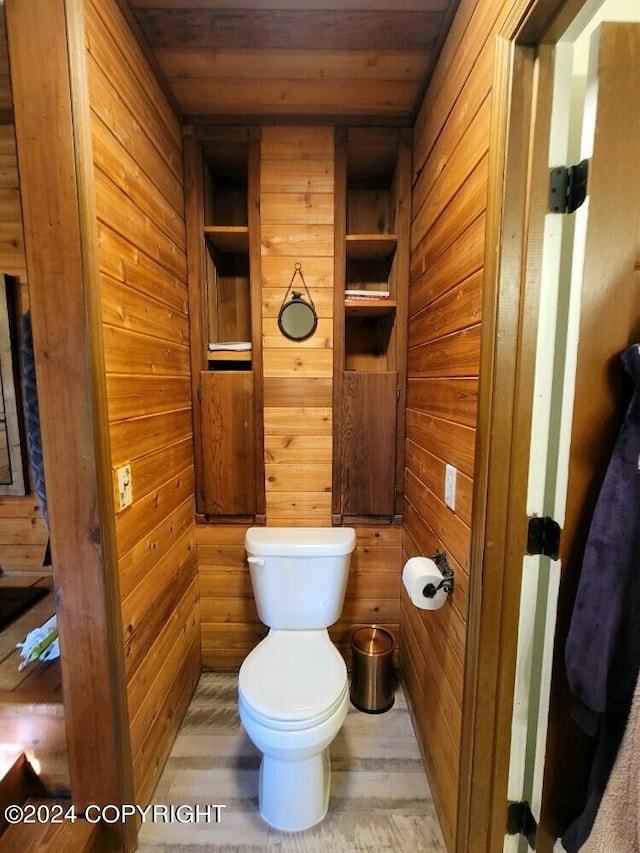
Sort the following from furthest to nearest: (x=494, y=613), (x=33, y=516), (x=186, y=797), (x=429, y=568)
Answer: (x=33, y=516)
(x=186, y=797)
(x=429, y=568)
(x=494, y=613)

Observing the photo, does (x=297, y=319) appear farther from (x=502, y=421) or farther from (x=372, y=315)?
(x=502, y=421)

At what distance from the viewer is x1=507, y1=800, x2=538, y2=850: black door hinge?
96 centimetres

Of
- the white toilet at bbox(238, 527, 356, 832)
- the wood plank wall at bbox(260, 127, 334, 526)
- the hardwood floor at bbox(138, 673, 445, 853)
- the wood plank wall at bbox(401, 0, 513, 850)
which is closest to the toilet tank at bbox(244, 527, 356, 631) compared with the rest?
the white toilet at bbox(238, 527, 356, 832)

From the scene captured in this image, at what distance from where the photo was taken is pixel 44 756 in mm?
1110

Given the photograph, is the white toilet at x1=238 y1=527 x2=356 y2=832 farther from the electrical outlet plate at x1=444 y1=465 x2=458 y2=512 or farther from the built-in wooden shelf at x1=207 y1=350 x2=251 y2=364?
the built-in wooden shelf at x1=207 y1=350 x2=251 y2=364

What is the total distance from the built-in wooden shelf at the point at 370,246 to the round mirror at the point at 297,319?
1.18 feet

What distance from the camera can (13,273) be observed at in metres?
1.55

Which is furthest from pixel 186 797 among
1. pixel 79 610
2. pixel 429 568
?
pixel 429 568

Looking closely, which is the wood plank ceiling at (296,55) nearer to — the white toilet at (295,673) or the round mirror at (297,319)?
the round mirror at (297,319)

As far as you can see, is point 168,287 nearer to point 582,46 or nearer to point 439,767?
point 582,46

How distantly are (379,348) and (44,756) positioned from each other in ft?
6.53

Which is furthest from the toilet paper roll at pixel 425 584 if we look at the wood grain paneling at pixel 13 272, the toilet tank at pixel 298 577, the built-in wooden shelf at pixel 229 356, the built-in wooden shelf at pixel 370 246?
the wood grain paneling at pixel 13 272

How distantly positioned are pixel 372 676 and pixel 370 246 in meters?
1.95

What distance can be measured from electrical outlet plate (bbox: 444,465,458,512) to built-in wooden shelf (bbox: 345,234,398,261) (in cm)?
108
